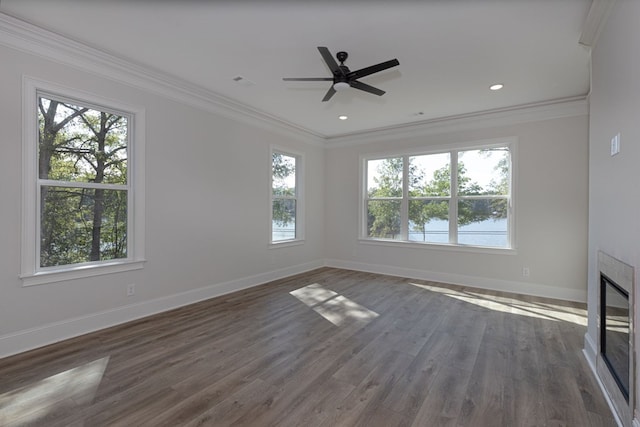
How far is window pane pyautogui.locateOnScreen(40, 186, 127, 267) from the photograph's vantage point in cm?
285

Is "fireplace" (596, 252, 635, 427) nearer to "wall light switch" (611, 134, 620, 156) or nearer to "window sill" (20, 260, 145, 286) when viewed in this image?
"wall light switch" (611, 134, 620, 156)

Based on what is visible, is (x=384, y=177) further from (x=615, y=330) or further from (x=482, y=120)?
(x=615, y=330)

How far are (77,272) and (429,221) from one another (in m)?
5.09

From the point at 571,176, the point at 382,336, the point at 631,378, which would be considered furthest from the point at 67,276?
the point at 571,176

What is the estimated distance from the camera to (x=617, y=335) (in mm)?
1998

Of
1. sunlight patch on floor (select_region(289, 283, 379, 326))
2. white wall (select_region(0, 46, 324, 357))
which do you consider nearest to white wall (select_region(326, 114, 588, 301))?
sunlight patch on floor (select_region(289, 283, 379, 326))

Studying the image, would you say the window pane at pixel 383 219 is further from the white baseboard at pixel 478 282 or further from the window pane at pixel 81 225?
the window pane at pixel 81 225

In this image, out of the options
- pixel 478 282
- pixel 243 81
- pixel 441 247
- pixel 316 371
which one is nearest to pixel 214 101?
pixel 243 81

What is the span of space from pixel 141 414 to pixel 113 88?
124 inches

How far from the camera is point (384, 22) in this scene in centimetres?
250

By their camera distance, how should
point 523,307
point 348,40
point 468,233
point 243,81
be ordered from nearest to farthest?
point 348,40 < point 243,81 < point 523,307 < point 468,233

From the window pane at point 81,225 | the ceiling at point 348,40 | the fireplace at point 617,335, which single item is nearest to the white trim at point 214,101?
the ceiling at point 348,40

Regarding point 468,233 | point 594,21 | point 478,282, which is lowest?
point 478,282

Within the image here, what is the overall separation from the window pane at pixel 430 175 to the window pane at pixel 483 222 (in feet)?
1.44
